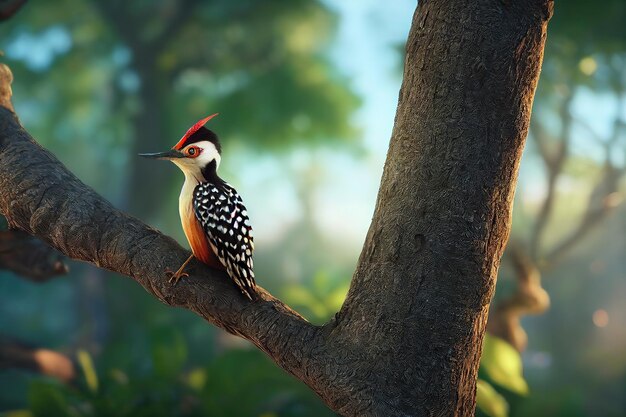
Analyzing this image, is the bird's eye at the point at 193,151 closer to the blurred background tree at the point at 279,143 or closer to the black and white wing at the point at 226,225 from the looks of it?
the black and white wing at the point at 226,225

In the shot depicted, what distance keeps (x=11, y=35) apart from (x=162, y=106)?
3.73ft

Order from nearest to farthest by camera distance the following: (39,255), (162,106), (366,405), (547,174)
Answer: (366,405) → (39,255) → (547,174) → (162,106)

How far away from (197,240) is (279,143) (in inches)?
138

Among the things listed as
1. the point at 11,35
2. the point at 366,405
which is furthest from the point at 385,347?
the point at 11,35

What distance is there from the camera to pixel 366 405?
971mm

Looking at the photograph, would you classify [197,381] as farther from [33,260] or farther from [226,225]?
[226,225]

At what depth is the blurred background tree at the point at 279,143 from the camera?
14.3 feet

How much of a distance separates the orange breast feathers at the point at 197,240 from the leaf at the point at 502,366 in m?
1.82

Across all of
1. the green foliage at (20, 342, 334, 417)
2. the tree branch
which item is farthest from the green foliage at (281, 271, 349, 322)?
the tree branch

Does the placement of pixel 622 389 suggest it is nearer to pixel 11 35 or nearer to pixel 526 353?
pixel 526 353

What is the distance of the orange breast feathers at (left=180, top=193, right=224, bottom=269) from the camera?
3.90 feet

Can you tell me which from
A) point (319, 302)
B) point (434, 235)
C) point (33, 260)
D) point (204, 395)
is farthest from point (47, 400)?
point (434, 235)

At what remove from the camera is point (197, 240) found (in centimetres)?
121

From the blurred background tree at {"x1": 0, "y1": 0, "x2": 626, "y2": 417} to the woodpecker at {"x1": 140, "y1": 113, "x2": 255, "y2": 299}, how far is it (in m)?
3.03
